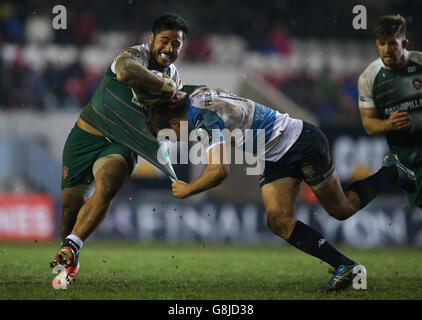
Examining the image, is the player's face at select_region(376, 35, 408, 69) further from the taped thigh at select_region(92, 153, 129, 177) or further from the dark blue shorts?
the taped thigh at select_region(92, 153, 129, 177)

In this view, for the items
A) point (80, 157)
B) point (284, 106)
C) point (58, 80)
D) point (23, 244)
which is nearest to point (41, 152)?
point (23, 244)

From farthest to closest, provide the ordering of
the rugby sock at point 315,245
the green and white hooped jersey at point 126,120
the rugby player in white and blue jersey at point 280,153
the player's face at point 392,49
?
the player's face at point 392,49 < the green and white hooped jersey at point 126,120 < the rugby sock at point 315,245 < the rugby player in white and blue jersey at point 280,153

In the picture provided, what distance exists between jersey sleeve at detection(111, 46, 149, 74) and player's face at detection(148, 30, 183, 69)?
88mm

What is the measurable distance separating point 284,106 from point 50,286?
961 centimetres

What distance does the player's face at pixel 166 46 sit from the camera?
5.96 m

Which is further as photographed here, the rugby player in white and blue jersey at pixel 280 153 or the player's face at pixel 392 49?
the player's face at pixel 392 49

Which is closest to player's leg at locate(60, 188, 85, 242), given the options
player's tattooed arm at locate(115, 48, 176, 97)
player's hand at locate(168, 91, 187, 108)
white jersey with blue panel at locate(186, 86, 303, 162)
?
player's tattooed arm at locate(115, 48, 176, 97)

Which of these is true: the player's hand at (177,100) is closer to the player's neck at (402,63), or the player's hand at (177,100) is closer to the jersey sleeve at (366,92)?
the jersey sleeve at (366,92)

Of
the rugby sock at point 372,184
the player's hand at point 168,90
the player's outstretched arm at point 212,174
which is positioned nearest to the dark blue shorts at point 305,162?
the rugby sock at point 372,184

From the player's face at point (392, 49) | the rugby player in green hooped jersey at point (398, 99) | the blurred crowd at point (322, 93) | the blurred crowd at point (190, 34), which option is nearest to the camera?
the player's face at point (392, 49)

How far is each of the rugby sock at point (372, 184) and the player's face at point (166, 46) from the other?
2.23m

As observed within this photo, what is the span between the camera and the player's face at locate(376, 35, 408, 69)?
6.43 meters

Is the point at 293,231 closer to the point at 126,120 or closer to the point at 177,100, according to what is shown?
the point at 177,100
